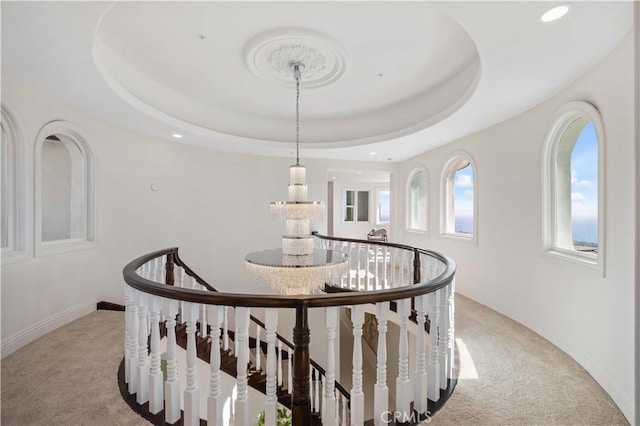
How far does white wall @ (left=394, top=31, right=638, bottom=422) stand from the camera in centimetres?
232

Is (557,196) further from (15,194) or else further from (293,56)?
(15,194)

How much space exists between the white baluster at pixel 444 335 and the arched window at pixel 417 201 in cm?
486

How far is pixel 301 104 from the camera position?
16.2 feet

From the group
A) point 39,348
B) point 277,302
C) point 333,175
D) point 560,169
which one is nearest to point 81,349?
point 39,348

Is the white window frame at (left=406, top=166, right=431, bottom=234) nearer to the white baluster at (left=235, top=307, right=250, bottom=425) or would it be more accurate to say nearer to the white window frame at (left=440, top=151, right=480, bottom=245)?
the white window frame at (left=440, top=151, right=480, bottom=245)

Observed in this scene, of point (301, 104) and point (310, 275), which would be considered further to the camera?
point (301, 104)

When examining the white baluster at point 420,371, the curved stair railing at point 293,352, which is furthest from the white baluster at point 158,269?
the white baluster at point 420,371

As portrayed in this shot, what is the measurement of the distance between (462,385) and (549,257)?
2.01 meters

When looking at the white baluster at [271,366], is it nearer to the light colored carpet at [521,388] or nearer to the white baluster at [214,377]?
the white baluster at [214,377]

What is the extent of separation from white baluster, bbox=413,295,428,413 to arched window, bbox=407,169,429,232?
516cm

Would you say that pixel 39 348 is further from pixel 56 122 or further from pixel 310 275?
pixel 310 275

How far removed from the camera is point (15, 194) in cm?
320

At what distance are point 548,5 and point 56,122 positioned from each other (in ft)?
15.9

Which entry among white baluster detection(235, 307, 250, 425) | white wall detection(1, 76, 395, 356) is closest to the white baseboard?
white wall detection(1, 76, 395, 356)
